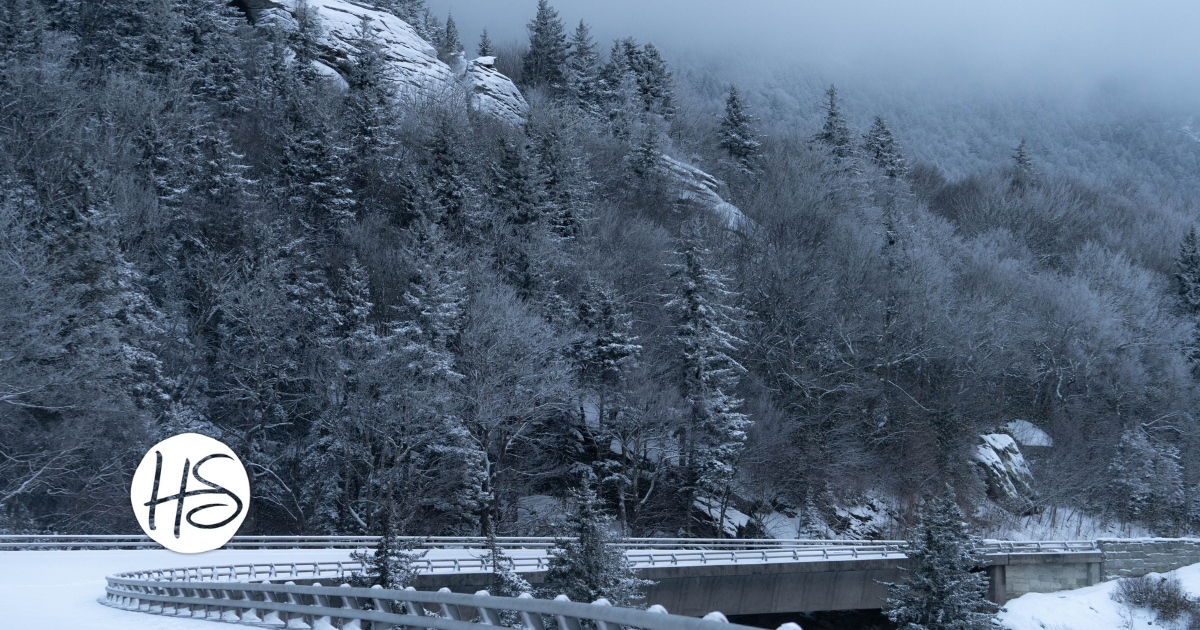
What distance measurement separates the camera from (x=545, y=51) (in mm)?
90812

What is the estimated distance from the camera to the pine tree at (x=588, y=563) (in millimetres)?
19922

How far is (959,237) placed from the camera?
70.4 meters

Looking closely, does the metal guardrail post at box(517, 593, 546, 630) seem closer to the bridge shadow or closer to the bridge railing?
the bridge railing

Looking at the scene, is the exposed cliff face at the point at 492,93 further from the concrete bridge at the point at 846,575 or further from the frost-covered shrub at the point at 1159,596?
the frost-covered shrub at the point at 1159,596

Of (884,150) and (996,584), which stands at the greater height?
(884,150)

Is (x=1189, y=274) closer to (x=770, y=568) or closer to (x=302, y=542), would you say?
(x=770, y=568)

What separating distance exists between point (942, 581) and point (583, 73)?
70.7m

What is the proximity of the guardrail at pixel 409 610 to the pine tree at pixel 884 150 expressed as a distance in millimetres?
74225

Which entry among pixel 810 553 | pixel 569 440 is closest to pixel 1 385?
pixel 569 440

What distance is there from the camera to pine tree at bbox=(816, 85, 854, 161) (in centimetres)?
7656

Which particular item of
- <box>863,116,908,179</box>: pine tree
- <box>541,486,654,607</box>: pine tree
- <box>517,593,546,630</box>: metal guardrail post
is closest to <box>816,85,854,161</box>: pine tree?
<box>863,116,908,179</box>: pine tree

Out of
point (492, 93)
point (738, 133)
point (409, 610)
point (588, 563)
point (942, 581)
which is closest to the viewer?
point (409, 610)

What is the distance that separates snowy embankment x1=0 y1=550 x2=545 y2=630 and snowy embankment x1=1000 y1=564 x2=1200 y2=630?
2019 centimetres

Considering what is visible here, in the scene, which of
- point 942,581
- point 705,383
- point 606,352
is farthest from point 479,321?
point 942,581
